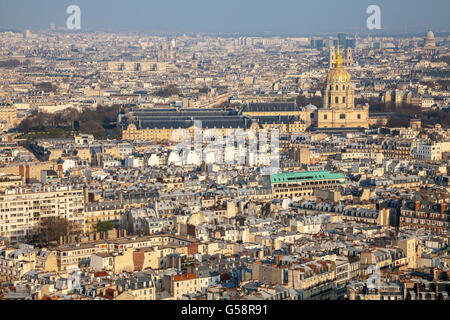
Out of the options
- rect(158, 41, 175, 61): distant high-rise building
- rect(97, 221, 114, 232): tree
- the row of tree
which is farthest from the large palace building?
rect(158, 41, 175, 61): distant high-rise building

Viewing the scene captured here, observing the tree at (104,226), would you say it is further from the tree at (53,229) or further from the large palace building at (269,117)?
the large palace building at (269,117)

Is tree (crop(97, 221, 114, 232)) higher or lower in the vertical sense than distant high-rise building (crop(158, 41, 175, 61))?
lower

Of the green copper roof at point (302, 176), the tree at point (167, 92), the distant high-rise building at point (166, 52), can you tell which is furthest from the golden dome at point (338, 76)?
the distant high-rise building at point (166, 52)

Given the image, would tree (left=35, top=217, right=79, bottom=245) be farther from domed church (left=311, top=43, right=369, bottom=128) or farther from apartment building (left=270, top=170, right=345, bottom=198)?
domed church (left=311, top=43, right=369, bottom=128)

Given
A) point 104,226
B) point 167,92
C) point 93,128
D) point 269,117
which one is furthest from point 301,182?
point 167,92

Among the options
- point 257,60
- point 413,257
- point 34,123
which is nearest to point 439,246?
point 413,257

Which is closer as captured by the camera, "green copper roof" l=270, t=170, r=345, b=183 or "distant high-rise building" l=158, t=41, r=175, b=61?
"green copper roof" l=270, t=170, r=345, b=183

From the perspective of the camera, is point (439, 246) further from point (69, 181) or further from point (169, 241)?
point (69, 181)
